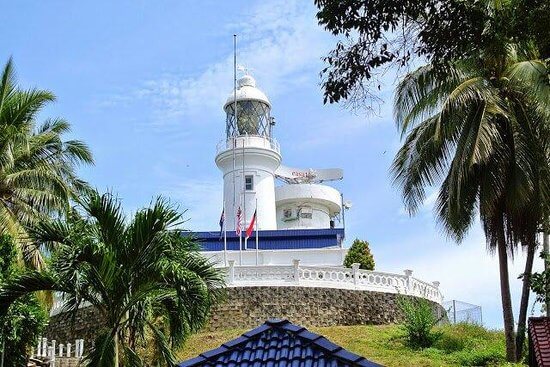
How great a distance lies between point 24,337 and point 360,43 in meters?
10.6

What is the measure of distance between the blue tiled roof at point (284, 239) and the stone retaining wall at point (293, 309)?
13.3 metres

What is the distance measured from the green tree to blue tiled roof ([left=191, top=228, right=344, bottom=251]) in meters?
26.2

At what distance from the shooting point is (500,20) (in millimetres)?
12227

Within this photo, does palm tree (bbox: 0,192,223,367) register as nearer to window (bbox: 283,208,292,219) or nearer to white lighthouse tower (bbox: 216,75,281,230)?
white lighthouse tower (bbox: 216,75,281,230)

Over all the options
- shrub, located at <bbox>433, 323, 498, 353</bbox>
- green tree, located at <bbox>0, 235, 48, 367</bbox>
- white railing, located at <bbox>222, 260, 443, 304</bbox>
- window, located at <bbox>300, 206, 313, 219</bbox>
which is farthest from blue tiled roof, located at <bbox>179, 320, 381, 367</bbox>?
window, located at <bbox>300, 206, 313, 219</bbox>

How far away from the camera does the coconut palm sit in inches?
821

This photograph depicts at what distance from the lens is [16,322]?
18.0 m

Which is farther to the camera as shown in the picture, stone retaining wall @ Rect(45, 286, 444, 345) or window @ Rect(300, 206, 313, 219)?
window @ Rect(300, 206, 313, 219)

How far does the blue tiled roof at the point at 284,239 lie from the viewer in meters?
45.8

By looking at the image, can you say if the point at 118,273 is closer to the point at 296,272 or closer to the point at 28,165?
the point at 28,165

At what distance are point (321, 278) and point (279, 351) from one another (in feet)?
76.7

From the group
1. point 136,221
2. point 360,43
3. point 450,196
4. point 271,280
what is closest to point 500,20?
point 360,43

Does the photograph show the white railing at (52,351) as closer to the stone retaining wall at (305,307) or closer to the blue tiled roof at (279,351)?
the stone retaining wall at (305,307)

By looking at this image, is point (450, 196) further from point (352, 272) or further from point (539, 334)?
point (352, 272)
